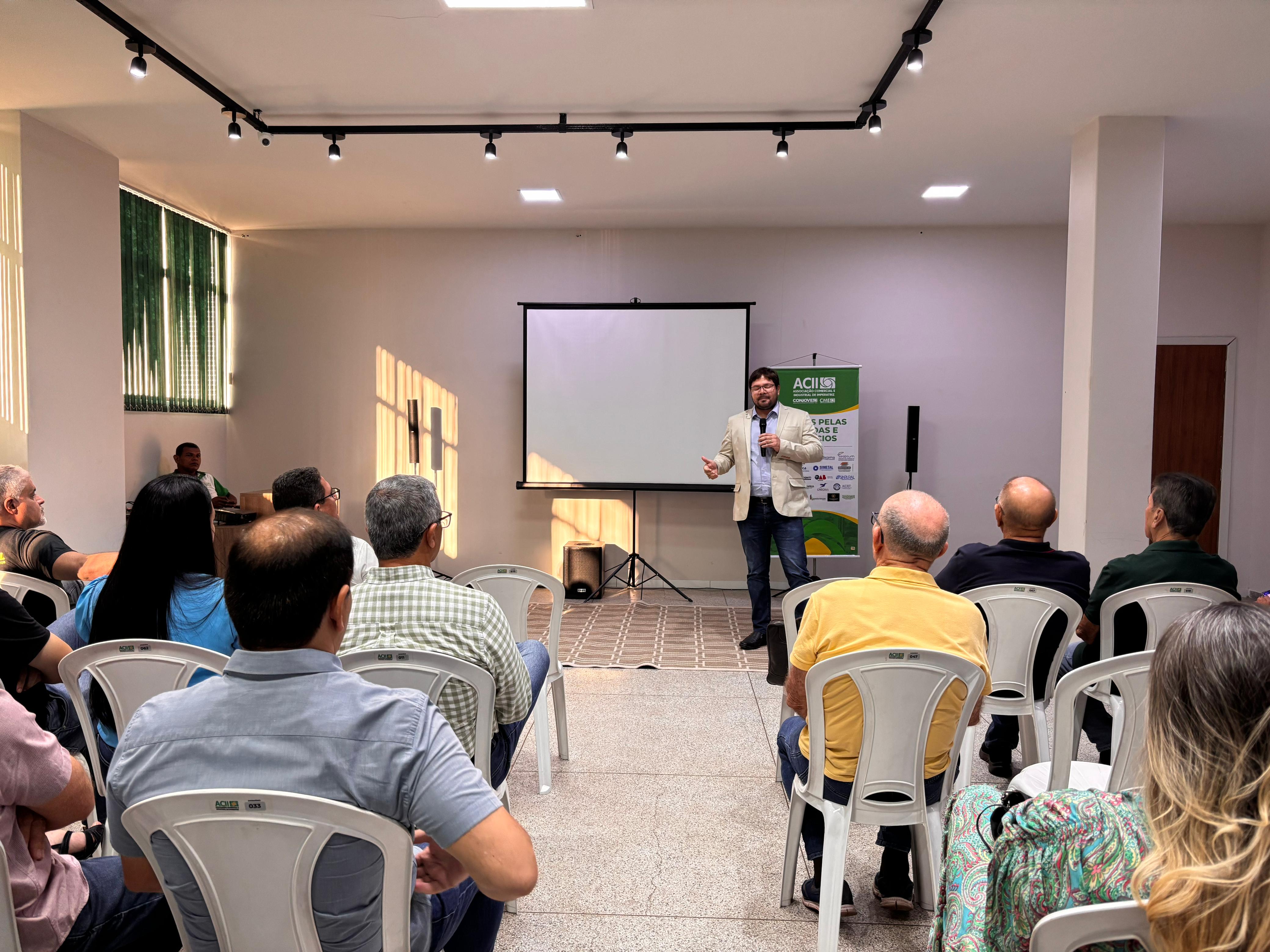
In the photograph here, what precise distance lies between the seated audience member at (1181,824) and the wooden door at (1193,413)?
6.78m

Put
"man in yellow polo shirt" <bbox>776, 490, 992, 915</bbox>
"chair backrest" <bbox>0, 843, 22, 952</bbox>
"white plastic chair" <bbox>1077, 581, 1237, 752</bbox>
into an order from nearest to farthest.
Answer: "chair backrest" <bbox>0, 843, 22, 952</bbox>
"man in yellow polo shirt" <bbox>776, 490, 992, 915</bbox>
"white plastic chair" <bbox>1077, 581, 1237, 752</bbox>

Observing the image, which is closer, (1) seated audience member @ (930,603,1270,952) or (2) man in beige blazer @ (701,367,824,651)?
(1) seated audience member @ (930,603,1270,952)

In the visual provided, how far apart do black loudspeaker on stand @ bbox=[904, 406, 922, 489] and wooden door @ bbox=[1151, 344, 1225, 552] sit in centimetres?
190

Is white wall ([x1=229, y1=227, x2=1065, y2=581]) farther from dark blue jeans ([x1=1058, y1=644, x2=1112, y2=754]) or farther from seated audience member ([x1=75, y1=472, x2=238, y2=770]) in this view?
seated audience member ([x1=75, y1=472, x2=238, y2=770])

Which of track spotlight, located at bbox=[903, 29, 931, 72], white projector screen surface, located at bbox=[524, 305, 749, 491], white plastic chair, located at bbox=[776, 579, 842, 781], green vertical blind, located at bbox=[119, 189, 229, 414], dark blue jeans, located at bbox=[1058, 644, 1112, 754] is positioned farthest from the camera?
white projector screen surface, located at bbox=[524, 305, 749, 491]

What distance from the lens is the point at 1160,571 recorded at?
2680 mm

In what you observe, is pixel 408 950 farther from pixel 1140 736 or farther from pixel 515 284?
pixel 515 284

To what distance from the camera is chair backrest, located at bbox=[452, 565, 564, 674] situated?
121 inches

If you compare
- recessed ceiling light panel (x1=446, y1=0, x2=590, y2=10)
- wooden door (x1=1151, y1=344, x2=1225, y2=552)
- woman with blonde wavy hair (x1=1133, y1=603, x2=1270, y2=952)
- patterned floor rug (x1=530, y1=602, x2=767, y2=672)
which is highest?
recessed ceiling light panel (x1=446, y1=0, x2=590, y2=10)

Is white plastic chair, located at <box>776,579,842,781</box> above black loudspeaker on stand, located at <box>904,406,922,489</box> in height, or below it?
below

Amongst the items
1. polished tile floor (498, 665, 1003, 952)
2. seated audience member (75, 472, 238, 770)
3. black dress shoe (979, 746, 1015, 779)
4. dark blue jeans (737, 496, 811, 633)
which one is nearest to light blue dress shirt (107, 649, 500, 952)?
seated audience member (75, 472, 238, 770)

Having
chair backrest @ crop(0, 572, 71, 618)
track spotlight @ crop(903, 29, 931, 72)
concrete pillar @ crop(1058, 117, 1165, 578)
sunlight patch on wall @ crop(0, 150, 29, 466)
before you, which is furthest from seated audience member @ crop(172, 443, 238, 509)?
concrete pillar @ crop(1058, 117, 1165, 578)

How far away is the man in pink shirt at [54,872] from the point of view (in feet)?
3.99

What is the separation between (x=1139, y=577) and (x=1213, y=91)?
114 inches
